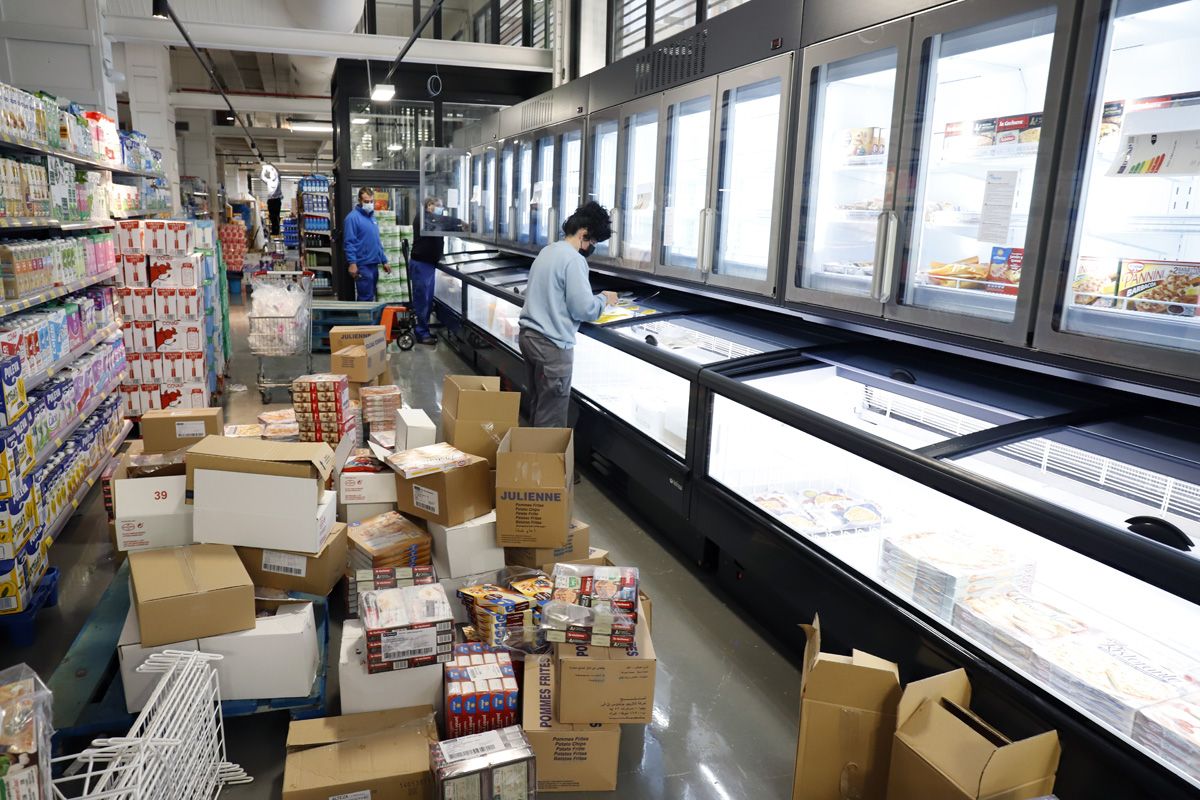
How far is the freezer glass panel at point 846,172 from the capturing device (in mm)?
3369

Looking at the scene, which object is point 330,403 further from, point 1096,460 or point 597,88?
point 1096,460

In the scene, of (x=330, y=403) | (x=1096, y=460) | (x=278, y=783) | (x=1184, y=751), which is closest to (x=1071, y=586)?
(x=1096, y=460)

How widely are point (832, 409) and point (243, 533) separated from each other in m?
2.37

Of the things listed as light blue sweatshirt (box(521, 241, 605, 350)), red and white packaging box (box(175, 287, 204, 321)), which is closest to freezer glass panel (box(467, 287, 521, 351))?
light blue sweatshirt (box(521, 241, 605, 350))

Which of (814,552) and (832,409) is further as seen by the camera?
(832,409)

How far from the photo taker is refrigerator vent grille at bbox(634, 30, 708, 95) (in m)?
4.48

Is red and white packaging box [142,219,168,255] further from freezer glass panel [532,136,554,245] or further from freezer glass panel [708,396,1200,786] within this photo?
freezer glass panel [708,396,1200,786]

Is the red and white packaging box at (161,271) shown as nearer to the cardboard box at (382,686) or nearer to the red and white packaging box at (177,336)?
the red and white packaging box at (177,336)

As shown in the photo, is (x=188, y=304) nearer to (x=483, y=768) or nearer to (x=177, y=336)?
(x=177, y=336)

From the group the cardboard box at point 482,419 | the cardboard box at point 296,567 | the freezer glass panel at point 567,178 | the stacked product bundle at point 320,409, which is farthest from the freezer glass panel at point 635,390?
the cardboard box at point 296,567

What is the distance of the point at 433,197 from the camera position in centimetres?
1080

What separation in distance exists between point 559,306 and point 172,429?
2.23m

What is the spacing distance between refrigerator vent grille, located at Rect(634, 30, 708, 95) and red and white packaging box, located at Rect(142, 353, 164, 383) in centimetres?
393

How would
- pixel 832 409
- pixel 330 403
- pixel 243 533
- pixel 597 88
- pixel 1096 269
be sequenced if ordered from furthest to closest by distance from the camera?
pixel 597 88 < pixel 330 403 < pixel 832 409 < pixel 243 533 < pixel 1096 269
